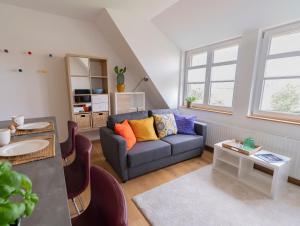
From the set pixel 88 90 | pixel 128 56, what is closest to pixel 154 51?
pixel 128 56

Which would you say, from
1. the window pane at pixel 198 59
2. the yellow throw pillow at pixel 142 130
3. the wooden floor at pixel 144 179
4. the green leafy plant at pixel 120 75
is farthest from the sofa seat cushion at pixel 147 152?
the window pane at pixel 198 59

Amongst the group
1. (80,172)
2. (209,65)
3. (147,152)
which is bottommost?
(147,152)

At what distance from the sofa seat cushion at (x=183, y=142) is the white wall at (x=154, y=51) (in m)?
1.34

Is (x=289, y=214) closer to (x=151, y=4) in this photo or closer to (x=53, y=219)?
(x=53, y=219)

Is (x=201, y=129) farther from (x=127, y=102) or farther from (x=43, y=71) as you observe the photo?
(x=43, y=71)

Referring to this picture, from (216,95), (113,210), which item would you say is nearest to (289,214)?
(113,210)

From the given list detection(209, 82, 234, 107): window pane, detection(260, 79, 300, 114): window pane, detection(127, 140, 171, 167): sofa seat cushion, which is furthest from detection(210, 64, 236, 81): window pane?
detection(127, 140, 171, 167): sofa seat cushion

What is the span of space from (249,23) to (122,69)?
248cm

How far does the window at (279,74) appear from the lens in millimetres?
2209

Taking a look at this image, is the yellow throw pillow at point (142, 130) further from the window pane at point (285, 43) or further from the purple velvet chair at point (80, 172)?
the window pane at point (285, 43)

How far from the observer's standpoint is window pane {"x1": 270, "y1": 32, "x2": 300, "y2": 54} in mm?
2187

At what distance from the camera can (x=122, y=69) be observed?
362 centimetres

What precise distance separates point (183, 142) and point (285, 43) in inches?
80.6

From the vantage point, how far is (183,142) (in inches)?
98.7
